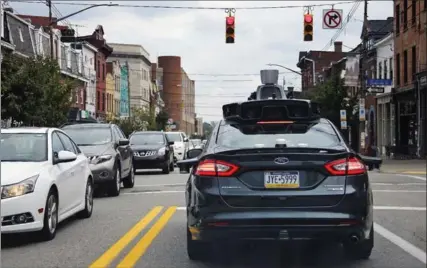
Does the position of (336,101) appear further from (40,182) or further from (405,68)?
(40,182)

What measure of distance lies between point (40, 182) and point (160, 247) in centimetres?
164

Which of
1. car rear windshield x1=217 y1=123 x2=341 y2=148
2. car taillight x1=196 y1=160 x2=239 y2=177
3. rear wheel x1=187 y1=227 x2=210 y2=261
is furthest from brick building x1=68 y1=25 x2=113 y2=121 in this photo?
car taillight x1=196 y1=160 x2=239 y2=177

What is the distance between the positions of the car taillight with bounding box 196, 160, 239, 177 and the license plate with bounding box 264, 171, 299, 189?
0.31 m

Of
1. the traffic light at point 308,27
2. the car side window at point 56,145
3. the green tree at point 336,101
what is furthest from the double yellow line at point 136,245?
the green tree at point 336,101

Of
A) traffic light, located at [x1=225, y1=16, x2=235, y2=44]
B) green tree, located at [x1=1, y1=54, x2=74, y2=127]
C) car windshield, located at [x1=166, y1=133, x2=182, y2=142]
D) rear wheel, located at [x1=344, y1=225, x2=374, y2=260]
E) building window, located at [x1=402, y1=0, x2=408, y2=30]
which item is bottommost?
rear wheel, located at [x1=344, y1=225, x2=374, y2=260]

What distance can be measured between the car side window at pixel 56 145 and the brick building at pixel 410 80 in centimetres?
2085

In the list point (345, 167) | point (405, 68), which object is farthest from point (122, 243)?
point (405, 68)

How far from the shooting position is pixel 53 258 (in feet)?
22.6

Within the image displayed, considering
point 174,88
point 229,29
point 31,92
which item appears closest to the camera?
point 229,29

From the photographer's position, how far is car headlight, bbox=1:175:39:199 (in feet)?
24.0

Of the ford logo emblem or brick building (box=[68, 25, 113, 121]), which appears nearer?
the ford logo emblem

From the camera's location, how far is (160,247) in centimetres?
754

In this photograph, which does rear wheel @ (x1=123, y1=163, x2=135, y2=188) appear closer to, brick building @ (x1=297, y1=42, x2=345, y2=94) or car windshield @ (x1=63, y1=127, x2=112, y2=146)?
car windshield @ (x1=63, y1=127, x2=112, y2=146)

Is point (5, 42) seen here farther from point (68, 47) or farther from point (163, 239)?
point (163, 239)
